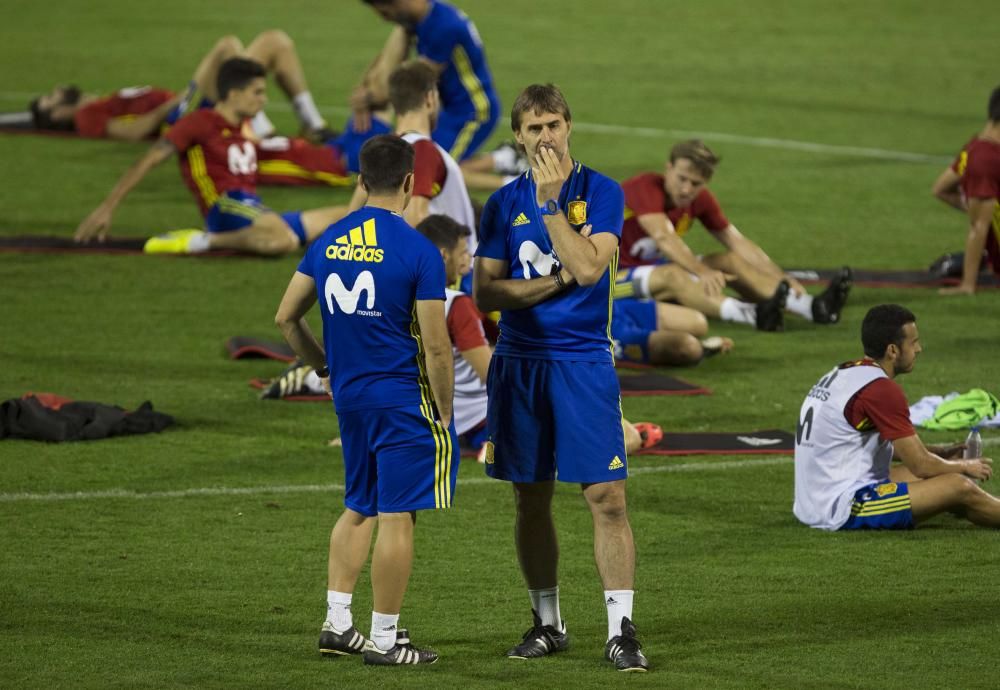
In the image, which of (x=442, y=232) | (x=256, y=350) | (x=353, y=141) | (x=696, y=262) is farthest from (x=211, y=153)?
(x=442, y=232)

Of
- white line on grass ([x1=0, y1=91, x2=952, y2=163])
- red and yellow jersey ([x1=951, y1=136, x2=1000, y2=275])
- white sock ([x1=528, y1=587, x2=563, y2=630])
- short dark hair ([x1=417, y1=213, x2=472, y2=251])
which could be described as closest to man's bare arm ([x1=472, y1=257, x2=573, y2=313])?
white sock ([x1=528, y1=587, x2=563, y2=630])

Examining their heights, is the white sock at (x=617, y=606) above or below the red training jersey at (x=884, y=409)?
below

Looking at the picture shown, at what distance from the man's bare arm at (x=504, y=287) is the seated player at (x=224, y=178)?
7.91 metres

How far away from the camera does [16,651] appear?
6355 mm

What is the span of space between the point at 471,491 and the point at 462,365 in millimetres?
815

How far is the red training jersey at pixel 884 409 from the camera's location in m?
7.74

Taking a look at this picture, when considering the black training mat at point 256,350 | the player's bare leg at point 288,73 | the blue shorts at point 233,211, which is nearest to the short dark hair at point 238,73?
the blue shorts at point 233,211

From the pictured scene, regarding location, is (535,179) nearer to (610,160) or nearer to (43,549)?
(43,549)

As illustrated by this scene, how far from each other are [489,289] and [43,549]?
2663mm

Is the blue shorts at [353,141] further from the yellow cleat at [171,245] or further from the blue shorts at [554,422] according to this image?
the blue shorts at [554,422]

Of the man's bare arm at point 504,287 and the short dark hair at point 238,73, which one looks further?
the short dark hair at point 238,73

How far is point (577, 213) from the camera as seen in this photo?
6.23 metres

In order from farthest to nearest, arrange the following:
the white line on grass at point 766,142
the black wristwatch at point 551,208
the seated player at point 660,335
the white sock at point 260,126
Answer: the white line on grass at point 766,142
the white sock at point 260,126
the seated player at point 660,335
the black wristwatch at point 551,208

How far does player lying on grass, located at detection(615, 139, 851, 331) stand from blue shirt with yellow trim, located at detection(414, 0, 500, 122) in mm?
2166
